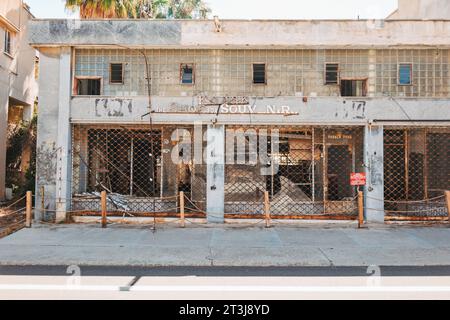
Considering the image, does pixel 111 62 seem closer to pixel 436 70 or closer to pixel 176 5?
pixel 436 70

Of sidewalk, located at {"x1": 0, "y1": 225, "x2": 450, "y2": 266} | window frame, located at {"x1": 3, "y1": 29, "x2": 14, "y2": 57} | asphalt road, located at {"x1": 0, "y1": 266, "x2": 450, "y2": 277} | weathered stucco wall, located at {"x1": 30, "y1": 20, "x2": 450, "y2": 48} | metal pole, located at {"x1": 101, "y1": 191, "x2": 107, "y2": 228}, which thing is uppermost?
window frame, located at {"x1": 3, "y1": 29, "x2": 14, "y2": 57}

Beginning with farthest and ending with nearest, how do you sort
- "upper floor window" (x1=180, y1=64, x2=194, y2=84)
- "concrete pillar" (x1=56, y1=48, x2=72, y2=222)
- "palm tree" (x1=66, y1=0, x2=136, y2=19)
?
"palm tree" (x1=66, y1=0, x2=136, y2=19)
"upper floor window" (x1=180, y1=64, x2=194, y2=84)
"concrete pillar" (x1=56, y1=48, x2=72, y2=222)

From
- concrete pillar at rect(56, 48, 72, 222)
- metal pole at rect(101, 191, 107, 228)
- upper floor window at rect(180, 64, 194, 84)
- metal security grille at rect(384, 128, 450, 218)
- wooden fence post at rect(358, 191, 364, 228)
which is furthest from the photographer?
metal security grille at rect(384, 128, 450, 218)

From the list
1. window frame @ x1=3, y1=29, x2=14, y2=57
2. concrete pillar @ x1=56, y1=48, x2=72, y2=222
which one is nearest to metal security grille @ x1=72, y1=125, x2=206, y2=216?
concrete pillar @ x1=56, y1=48, x2=72, y2=222

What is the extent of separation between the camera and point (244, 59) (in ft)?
36.6

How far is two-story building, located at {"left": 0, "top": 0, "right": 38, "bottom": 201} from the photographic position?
52.2 ft

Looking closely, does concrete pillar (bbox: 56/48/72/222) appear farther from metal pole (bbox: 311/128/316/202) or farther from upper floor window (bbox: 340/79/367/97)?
upper floor window (bbox: 340/79/367/97)

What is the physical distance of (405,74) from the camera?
11023 mm

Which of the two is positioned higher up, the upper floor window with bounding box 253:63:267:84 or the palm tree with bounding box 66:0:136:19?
the palm tree with bounding box 66:0:136:19

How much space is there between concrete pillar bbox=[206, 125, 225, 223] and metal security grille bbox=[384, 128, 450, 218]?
20.9ft

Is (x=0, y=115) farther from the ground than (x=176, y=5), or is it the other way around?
(x=176, y=5)

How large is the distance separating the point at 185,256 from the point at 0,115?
13.9 meters

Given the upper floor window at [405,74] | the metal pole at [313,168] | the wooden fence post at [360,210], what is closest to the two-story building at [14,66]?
the metal pole at [313,168]
